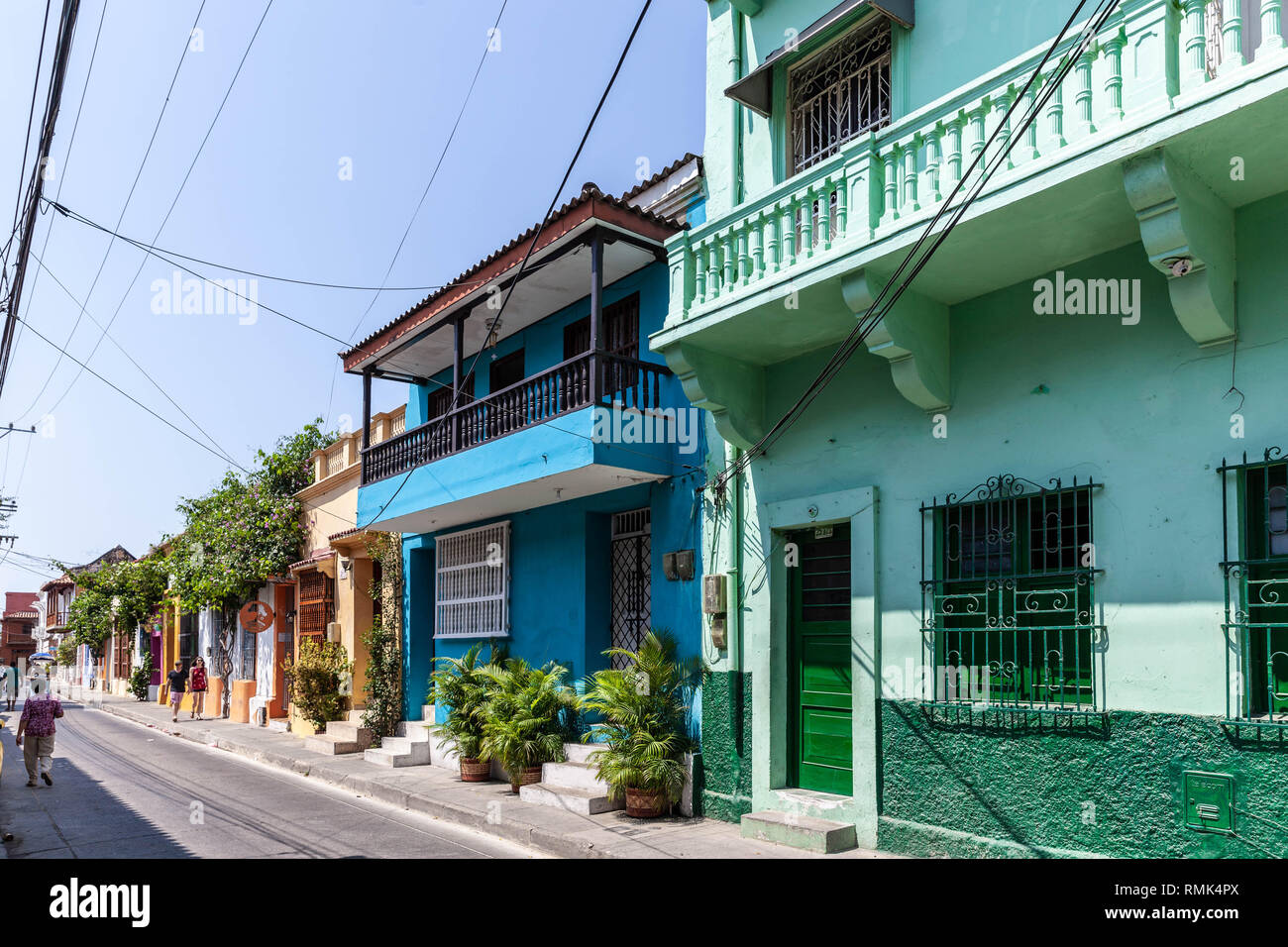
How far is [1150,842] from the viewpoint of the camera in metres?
6.38

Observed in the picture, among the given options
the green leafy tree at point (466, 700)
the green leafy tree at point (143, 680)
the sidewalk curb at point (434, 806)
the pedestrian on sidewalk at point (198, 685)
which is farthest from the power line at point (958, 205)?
the green leafy tree at point (143, 680)

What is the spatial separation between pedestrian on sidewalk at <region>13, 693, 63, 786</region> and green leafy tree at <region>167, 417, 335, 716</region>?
8846 mm

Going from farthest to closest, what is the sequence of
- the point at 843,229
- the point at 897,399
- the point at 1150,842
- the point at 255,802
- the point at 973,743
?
the point at 255,802 → the point at 897,399 → the point at 843,229 → the point at 973,743 → the point at 1150,842

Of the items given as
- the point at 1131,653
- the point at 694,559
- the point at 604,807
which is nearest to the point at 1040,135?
the point at 1131,653

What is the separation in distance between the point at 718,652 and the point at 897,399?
318cm

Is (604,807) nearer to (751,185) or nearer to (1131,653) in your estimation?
(1131,653)

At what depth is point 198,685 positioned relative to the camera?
2466 centimetres

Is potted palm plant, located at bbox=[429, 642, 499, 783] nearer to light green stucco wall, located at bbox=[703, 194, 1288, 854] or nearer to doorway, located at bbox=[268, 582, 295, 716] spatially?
light green stucco wall, located at bbox=[703, 194, 1288, 854]

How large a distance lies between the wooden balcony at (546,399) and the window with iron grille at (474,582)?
5.40 feet

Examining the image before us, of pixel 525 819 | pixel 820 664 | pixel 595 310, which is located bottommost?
pixel 525 819

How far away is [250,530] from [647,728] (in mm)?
15121

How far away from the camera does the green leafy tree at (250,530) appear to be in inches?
871

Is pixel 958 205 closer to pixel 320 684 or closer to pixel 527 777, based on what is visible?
pixel 527 777

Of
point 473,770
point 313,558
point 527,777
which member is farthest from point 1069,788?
point 313,558
